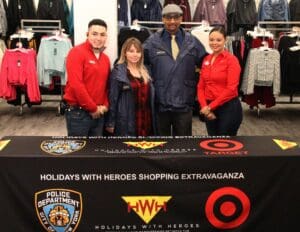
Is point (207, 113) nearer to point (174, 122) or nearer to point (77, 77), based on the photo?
point (174, 122)

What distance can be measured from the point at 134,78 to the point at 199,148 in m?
0.79

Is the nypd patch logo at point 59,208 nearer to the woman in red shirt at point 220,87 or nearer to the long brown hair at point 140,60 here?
the long brown hair at point 140,60

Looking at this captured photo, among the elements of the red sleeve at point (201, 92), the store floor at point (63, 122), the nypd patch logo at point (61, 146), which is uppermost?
the red sleeve at point (201, 92)

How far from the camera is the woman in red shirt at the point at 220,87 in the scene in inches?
133

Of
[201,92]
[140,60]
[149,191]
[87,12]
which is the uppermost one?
[87,12]

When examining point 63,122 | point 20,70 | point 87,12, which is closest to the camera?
point 87,12

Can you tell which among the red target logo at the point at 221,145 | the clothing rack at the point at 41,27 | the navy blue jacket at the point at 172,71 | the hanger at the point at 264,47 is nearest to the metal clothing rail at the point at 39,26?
the clothing rack at the point at 41,27

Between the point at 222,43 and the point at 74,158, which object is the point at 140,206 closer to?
the point at 74,158

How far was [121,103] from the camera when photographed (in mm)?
3334

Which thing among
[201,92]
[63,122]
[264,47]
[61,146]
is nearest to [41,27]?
[63,122]

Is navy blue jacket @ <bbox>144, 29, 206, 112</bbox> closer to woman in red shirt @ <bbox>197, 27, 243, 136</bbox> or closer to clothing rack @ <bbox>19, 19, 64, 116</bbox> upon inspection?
woman in red shirt @ <bbox>197, 27, 243, 136</bbox>

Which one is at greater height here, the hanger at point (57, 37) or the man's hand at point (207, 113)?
the hanger at point (57, 37)

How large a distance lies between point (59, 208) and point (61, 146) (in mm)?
389

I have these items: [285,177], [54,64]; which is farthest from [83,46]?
[54,64]
